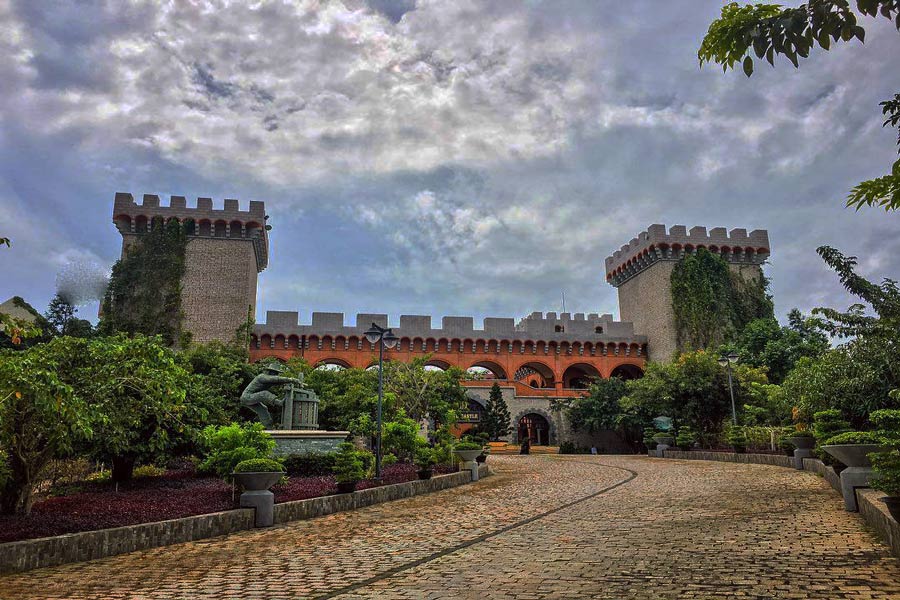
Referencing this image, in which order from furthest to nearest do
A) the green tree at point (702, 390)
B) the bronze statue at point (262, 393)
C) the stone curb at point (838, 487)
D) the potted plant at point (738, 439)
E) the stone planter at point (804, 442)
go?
1. the green tree at point (702, 390)
2. the potted plant at point (738, 439)
3. the stone planter at point (804, 442)
4. the bronze statue at point (262, 393)
5. the stone curb at point (838, 487)

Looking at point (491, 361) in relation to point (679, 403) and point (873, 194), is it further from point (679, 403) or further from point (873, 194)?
point (873, 194)

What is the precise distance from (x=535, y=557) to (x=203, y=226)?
34505 mm

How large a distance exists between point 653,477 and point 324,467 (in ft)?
26.3

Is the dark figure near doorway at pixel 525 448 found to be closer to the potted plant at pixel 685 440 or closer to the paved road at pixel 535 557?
the potted plant at pixel 685 440

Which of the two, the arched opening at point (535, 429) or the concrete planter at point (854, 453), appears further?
the arched opening at point (535, 429)

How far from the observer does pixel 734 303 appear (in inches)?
1559

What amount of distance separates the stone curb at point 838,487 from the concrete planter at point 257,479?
769cm

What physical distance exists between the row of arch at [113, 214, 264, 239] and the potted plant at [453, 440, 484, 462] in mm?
23412

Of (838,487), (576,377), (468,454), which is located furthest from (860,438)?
(576,377)

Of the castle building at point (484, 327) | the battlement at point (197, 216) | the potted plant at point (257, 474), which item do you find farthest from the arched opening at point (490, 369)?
the potted plant at point (257, 474)

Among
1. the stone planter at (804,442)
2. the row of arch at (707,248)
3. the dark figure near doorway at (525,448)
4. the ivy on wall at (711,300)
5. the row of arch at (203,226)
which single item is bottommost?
the dark figure near doorway at (525,448)

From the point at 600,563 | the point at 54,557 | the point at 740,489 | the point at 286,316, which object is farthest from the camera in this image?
the point at 286,316

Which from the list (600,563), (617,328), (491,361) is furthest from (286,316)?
(600,563)

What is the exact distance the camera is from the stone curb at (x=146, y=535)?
21.2 ft
